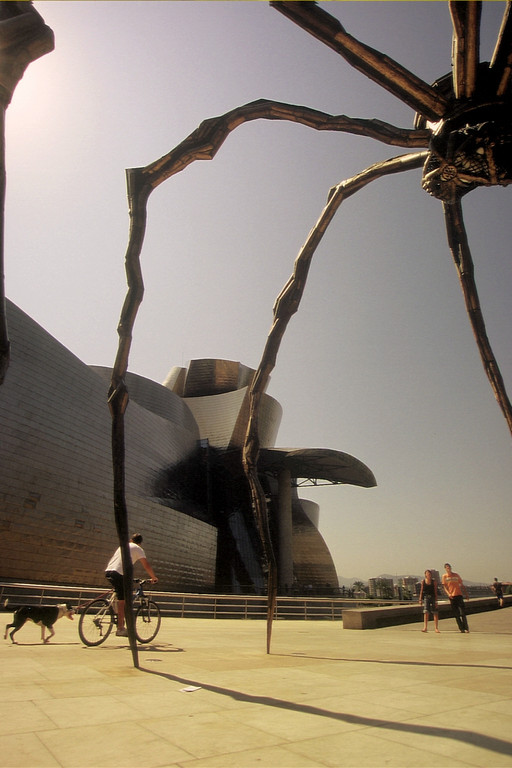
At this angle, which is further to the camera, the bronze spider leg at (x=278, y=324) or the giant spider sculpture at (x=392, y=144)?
the bronze spider leg at (x=278, y=324)

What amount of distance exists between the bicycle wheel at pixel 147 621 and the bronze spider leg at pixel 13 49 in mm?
6053

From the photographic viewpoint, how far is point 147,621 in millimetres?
6480

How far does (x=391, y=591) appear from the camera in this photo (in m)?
40.1

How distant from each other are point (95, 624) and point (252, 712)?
4225 millimetres

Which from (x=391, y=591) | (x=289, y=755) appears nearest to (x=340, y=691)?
(x=289, y=755)

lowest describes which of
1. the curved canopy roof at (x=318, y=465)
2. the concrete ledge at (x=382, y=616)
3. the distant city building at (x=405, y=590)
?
the distant city building at (x=405, y=590)

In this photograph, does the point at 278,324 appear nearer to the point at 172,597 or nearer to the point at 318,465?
the point at 172,597

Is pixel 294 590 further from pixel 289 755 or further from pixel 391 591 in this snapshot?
pixel 289 755

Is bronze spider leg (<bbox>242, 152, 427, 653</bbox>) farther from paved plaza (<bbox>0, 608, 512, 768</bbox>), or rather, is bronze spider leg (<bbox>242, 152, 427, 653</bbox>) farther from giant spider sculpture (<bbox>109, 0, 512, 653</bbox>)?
paved plaza (<bbox>0, 608, 512, 768</bbox>)

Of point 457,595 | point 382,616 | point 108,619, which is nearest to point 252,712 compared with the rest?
point 108,619

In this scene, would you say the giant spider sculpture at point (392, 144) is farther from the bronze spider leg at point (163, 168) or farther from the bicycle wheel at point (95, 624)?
the bicycle wheel at point (95, 624)

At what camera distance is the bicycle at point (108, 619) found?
5.95m

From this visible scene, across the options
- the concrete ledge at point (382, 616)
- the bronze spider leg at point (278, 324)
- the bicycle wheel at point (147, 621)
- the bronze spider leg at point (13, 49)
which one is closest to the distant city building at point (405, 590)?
the concrete ledge at point (382, 616)

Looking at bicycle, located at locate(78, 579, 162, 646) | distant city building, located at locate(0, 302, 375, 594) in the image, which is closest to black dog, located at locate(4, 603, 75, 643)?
bicycle, located at locate(78, 579, 162, 646)
